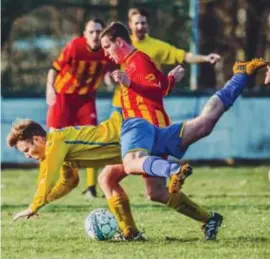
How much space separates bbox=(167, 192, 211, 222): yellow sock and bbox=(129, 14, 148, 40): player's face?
13.7 ft

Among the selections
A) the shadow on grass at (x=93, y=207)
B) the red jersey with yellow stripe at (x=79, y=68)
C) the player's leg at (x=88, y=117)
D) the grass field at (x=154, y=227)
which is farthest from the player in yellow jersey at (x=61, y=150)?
the red jersey with yellow stripe at (x=79, y=68)

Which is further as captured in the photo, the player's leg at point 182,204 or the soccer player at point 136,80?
the soccer player at point 136,80

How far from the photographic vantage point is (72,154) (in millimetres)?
9156

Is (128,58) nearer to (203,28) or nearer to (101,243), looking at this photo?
(101,243)

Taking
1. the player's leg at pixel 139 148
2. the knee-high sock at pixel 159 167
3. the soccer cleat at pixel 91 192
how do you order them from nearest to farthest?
the knee-high sock at pixel 159 167
the player's leg at pixel 139 148
the soccer cleat at pixel 91 192

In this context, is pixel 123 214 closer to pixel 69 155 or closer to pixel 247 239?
pixel 69 155

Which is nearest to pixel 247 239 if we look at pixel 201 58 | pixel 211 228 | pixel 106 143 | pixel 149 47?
pixel 211 228

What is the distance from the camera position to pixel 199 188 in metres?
14.3

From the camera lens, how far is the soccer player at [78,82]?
13.3 m

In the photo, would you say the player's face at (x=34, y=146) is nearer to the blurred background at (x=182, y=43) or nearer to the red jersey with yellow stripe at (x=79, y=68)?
the red jersey with yellow stripe at (x=79, y=68)

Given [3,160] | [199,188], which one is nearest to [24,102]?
[3,160]

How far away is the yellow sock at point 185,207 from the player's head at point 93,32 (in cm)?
397

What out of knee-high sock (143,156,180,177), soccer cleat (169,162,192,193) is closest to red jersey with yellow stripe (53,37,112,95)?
knee-high sock (143,156,180,177)

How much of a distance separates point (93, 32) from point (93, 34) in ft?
0.12
